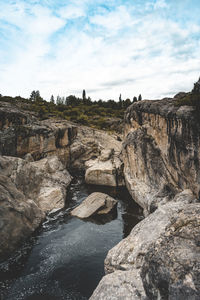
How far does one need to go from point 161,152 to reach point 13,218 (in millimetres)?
13478

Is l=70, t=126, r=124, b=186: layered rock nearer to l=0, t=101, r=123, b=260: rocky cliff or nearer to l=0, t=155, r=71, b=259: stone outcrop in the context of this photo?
l=0, t=101, r=123, b=260: rocky cliff

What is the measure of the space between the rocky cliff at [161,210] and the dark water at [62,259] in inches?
129

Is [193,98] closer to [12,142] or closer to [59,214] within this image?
[59,214]

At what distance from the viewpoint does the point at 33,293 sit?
11219 mm

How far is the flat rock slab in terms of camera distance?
20.2m

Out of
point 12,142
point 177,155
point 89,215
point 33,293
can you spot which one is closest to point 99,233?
point 89,215

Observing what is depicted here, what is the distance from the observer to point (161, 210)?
1198 cm

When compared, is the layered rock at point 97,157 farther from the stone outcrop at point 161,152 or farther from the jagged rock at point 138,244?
the jagged rock at point 138,244

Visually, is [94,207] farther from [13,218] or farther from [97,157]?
[97,157]

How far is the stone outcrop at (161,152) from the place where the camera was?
43.8 feet

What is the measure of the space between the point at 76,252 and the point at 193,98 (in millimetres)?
13677

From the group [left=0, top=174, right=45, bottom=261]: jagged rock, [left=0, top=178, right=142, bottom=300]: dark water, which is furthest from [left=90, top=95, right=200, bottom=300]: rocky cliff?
[left=0, top=174, right=45, bottom=261]: jagged rock

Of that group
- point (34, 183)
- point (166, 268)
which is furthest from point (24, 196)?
point (166, 268)

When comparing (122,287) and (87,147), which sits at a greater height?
(87,147)
